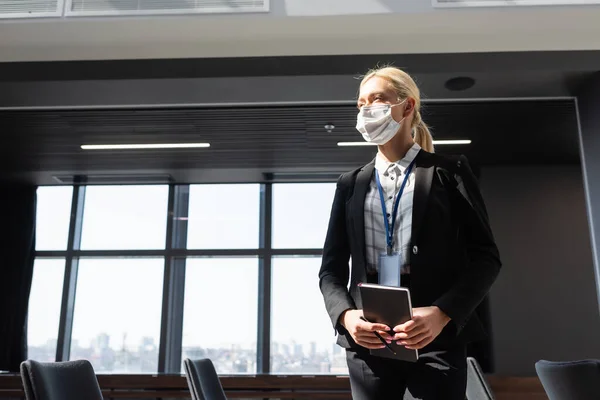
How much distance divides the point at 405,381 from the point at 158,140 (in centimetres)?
507

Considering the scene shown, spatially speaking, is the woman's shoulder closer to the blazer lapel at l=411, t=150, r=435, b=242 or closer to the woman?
the woman

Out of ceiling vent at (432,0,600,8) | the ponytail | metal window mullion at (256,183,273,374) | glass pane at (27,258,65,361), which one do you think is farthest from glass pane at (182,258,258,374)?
the ponytail

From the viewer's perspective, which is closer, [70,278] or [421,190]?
[421,190]

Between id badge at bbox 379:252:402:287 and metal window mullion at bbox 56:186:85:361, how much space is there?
6983 millimetres

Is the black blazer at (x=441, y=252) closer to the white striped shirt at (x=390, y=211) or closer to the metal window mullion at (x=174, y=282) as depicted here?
the white striped shirt at (x=390, y=211)

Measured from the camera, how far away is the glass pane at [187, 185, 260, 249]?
24.5 ft

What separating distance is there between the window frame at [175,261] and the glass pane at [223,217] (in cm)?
7

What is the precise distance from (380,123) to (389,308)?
496mm

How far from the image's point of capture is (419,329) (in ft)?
3.51

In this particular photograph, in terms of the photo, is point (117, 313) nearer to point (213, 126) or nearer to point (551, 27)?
point (213, 126)

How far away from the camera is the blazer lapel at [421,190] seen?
1202mm

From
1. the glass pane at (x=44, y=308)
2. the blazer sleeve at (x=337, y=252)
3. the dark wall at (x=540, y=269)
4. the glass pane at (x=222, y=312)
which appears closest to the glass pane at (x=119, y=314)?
the glass pane at (x=44, y=308)

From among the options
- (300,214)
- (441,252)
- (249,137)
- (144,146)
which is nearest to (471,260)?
(441,252)

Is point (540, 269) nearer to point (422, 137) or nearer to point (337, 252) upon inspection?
point (422, 137)
